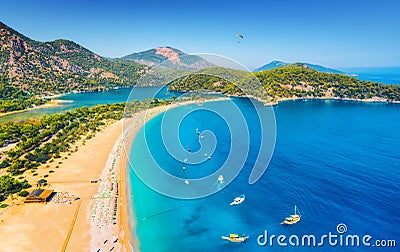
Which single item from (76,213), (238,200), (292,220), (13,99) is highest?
(13,99)

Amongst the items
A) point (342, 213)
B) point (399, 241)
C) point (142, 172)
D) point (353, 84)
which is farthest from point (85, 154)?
point (353, 84)

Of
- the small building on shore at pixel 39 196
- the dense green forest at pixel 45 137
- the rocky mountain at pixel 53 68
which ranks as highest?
the rocky mountain at pixel 53 68

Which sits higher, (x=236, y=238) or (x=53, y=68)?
(x=53, y=68)

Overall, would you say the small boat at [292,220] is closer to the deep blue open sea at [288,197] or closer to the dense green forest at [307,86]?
the deep blue open sea at [288,197]

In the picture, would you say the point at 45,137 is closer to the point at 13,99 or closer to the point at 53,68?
the point at 13,99

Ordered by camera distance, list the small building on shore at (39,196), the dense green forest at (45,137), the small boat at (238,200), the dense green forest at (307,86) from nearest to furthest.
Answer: the small building on shore at (39,196) → the small boat at (238,200) → the dense green forest at (45,137) → the dense green forest at (307,86)

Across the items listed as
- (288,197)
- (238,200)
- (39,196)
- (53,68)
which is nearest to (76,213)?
(39,196)

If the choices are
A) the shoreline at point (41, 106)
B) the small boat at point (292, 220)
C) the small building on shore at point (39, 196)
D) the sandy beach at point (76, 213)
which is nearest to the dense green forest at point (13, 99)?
the shoreline at point (41, 106)

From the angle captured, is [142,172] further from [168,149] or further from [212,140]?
[212,140]
